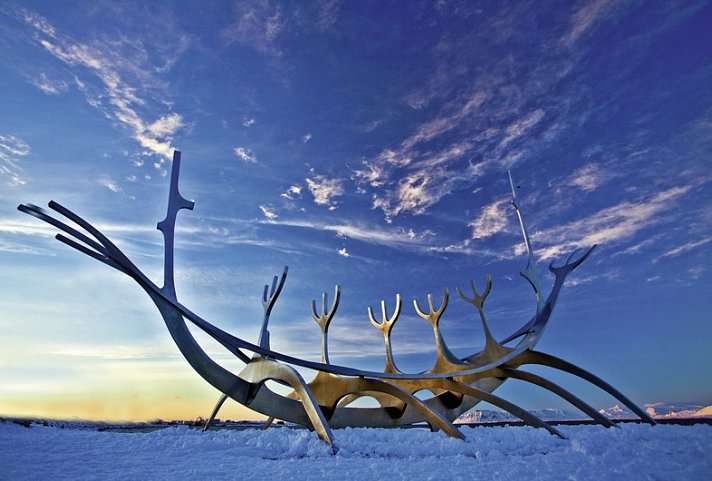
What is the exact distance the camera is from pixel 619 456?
25.5 feet

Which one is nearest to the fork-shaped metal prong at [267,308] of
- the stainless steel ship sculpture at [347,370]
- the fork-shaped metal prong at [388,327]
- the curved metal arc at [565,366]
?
the stainless steel ship sculpture at [347,370]

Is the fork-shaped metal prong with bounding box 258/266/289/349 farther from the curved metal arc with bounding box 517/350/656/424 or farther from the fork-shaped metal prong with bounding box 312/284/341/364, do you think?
the curved metal arc with bounding box 517/350/656/424

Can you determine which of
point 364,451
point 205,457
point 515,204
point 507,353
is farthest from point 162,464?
point 515,204

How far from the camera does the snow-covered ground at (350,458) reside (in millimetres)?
6297

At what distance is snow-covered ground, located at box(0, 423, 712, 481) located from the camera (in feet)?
20.7

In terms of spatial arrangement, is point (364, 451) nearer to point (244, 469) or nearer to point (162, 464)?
point (244, 469)

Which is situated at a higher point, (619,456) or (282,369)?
(282,369)

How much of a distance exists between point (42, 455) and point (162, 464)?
2121 mm

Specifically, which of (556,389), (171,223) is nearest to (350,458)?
(171,223)

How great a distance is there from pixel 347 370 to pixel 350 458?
15.2 ft

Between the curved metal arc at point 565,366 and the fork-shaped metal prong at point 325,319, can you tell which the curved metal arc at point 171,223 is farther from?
the curved metal arc at point 565,366

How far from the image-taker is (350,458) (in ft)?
27.4

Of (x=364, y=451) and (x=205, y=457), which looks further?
(x=364, y=451)

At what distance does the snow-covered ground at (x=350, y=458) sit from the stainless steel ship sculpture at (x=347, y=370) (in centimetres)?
135
